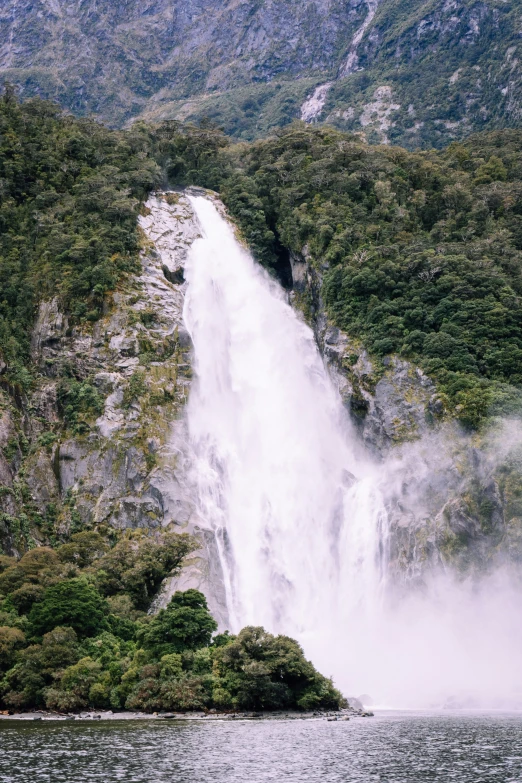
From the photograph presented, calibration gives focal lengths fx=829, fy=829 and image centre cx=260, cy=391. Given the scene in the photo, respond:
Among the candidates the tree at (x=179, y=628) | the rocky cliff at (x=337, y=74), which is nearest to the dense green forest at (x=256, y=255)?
the tree at (x=179, y=628)

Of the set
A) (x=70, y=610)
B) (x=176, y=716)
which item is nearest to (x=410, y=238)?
(x=70, y=610)

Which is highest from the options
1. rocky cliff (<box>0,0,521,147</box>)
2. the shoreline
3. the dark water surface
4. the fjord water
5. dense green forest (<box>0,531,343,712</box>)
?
rocky cliff (<box>0,0,521,147</box>)

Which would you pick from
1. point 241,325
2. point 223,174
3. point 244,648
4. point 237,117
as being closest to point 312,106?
point 237,117

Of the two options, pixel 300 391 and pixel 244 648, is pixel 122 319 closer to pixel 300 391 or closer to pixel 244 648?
pixel 300 391

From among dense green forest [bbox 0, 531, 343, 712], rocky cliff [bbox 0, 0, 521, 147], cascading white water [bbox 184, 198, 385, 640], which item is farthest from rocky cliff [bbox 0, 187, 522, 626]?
rocky cliff [bbox 0, 0, 521, 147]

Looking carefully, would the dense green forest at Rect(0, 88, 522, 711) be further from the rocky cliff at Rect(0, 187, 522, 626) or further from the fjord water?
the fjord water

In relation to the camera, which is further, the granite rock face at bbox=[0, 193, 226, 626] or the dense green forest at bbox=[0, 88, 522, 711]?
the granite rock face at bbox=[0, 193, 226, 626]

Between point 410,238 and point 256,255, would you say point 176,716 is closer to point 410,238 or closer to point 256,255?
point 410,238
